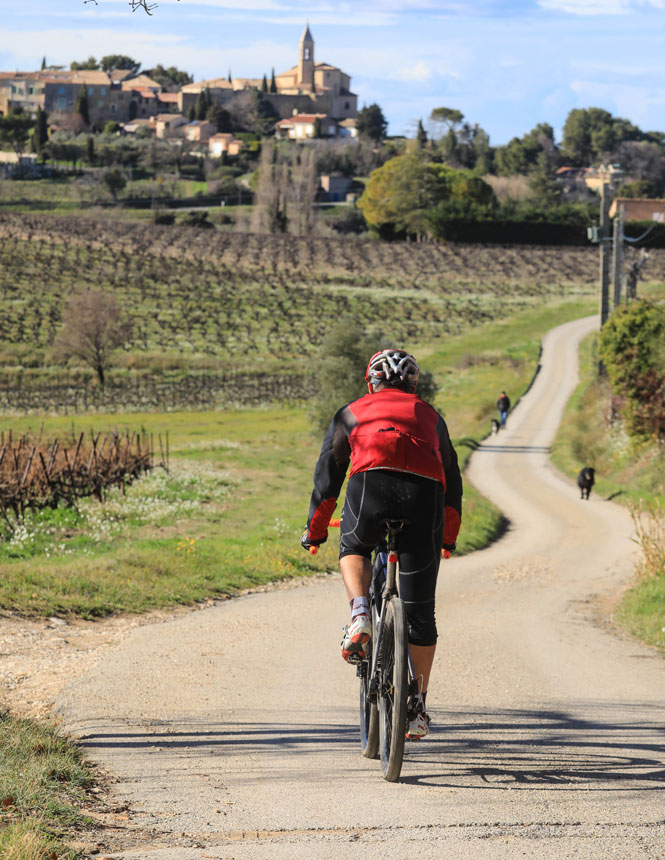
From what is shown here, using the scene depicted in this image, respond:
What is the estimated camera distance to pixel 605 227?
41.9m

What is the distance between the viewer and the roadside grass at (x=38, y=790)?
434 cm

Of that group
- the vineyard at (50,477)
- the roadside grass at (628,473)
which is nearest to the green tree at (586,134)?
the roadside grass at (628,473)

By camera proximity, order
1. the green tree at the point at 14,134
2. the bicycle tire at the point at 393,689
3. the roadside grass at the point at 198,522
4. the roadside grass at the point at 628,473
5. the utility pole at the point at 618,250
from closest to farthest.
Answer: the bicycle tire at the point at 393,689, the roadside grass at the point at 198,522, the roadside grass at the point at 628,473, the utility pole at the point at 618,250, the green tree at the point at 14,134

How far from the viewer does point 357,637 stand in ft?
18.7

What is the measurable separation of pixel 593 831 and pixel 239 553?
11761 millimetres

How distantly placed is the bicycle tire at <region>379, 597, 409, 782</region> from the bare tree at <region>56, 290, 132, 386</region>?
2164 inches

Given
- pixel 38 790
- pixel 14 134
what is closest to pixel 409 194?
pixel 14 134

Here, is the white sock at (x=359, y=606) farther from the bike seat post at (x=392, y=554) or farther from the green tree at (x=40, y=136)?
the green tree at (x=40, y=136)

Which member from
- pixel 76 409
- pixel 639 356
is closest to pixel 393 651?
pixel 639 356

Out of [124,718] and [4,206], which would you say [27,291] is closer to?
[4,206]

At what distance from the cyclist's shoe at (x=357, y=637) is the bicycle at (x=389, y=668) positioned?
0.05m

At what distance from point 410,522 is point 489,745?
1867 mm

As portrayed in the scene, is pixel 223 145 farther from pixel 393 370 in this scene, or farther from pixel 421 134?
pixel 393 370

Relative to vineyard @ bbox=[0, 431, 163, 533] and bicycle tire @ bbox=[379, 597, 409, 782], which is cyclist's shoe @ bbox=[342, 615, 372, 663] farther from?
vineyard @ bbox=[0, 431, 163, 533]
